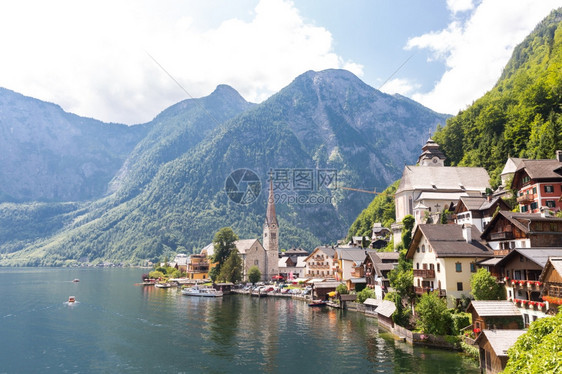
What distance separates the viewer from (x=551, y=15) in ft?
623

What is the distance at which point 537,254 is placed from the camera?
3903 centimetres

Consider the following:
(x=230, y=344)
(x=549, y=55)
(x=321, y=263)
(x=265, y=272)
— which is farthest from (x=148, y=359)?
(x=549, y=55)

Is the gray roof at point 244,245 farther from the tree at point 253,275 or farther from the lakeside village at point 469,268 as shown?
the lakeside village at point 469,268

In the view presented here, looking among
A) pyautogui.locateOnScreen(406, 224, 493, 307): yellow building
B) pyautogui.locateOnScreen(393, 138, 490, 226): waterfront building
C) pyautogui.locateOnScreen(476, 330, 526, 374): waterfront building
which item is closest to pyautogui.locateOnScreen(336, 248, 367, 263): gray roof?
pyautogui.locateOnScreen(393, 138, 490, 226): waterfront building

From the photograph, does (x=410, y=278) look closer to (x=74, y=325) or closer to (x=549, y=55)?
(x=74, y=325)

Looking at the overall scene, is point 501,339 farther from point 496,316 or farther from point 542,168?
point 542,168

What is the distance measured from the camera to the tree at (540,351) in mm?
15234

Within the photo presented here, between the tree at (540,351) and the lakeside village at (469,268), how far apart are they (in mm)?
176

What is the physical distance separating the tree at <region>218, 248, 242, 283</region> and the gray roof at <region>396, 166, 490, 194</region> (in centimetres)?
5693

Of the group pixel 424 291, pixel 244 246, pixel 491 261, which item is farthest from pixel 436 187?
pixel 244 246

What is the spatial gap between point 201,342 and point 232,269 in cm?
7310

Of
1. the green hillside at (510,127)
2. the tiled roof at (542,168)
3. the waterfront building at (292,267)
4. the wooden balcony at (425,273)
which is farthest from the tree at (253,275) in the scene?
the tiled roof at (542,168)

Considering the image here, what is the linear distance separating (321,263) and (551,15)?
17315 cm

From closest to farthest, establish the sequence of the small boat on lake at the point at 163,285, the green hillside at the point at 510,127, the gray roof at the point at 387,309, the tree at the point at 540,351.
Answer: the tree at the point at 540,351, the gray roof at the point at 387,309, the green hillside at the point at 510,127, the small boat on lake at the point at 163,285
